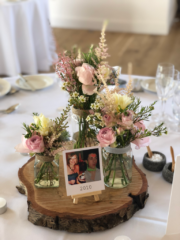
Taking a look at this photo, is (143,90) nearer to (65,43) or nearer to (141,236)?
(141,236)

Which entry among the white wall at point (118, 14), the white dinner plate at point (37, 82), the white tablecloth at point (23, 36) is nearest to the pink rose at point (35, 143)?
the white dinner plate at point (37, 82)

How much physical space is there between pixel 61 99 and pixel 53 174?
2.27 ft

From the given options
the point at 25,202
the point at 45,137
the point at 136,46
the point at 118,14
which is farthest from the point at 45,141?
the point at 118,14

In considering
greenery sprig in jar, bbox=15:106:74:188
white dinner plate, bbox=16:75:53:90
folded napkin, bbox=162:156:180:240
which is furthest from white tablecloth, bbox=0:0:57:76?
folded napkin, bbox=162:156:180:240

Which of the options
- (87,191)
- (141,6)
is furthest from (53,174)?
Answer: (141,6)

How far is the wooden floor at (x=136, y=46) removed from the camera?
395cm

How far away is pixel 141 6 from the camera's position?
15.8ft

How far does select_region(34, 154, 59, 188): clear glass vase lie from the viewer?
876mm

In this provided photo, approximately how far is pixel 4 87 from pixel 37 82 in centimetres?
19

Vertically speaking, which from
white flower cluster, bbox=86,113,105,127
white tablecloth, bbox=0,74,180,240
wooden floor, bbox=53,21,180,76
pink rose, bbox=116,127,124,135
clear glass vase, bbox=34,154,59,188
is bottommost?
wooden floor, bbox=53,21,180,76

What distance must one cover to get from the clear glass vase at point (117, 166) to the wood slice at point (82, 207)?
21 millimetres

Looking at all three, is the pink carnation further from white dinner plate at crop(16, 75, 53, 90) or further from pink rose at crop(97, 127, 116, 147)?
white dinner plate at crop(16, 75, 53, 90)

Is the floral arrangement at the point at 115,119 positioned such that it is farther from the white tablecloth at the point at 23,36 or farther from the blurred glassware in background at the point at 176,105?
the white tablecloth at the point at 23,36

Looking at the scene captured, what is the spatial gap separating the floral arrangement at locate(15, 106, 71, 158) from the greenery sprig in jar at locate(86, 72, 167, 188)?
9 centimetres
